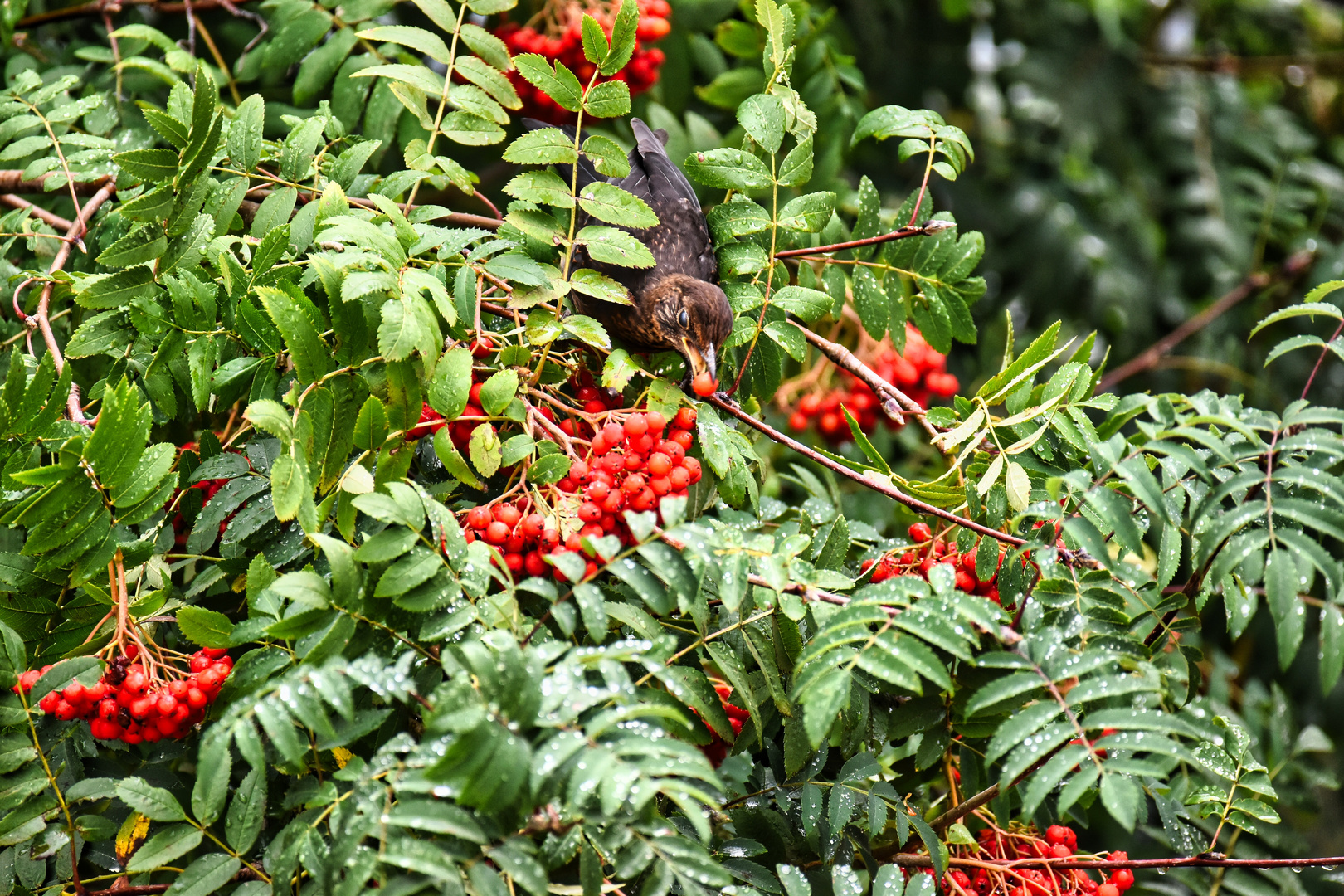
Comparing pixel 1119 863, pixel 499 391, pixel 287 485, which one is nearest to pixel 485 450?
pixel 499 391

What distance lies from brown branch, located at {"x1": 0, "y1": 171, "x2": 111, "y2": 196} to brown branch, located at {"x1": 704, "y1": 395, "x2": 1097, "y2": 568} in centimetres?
151

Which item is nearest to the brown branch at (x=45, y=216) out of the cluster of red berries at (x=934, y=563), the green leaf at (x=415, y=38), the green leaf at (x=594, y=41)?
the green leaf at (x=415, y=38)

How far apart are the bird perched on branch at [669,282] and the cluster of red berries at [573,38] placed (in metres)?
0.15

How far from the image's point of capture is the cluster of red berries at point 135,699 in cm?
149

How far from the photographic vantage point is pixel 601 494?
4.93ft

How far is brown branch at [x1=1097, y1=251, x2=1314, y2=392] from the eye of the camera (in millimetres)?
4250

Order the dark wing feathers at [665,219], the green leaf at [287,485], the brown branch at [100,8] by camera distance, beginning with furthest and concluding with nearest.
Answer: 1. the brown branch at [100,8]
2. the dark wing feathers at [665,219]
3. the green leaf at [287,485]

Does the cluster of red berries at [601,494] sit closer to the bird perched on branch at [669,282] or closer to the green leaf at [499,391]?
the green leaf at [499,391]

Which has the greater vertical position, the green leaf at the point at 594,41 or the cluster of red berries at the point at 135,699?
the green leaf at the point at 594,41

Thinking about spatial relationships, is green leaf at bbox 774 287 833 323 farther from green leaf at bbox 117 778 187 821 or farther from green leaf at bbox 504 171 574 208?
green leaf at bbox 117 778 187 821

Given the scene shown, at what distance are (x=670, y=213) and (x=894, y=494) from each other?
3.59 feet

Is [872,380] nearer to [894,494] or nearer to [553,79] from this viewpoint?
[894,494]

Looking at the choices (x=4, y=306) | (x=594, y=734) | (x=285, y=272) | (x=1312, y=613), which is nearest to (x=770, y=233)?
(x=285, y=272)

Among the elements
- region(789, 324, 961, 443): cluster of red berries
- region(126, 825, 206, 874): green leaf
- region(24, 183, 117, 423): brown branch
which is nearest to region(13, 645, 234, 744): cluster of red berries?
region(126, 825, 206, 874): green leaf
